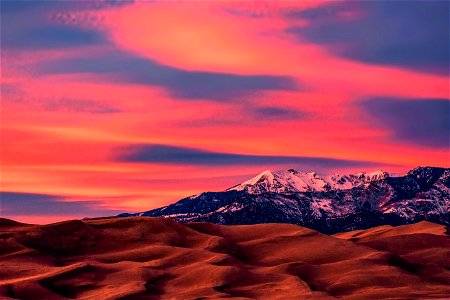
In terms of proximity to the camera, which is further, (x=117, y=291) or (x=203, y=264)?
(x=203, y=264)

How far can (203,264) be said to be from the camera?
175375 millimetres

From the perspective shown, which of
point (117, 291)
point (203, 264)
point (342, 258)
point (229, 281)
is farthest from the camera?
point (342, 258)

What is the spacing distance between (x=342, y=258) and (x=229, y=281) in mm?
43546

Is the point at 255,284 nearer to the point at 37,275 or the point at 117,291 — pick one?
the point at 117,291

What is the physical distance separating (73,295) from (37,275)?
1281 cm

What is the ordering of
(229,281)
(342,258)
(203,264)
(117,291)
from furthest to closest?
(342,258), (203,264), (229,281), (117,291)

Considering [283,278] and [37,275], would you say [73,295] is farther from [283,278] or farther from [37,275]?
[283,278]

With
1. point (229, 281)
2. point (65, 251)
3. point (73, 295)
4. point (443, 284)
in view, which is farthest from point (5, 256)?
point (443, 284)

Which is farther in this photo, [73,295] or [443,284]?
[443,284]

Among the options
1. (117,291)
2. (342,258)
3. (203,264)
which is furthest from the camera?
(342,258)

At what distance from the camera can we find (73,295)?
511 feet

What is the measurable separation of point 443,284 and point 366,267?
52.0 ft

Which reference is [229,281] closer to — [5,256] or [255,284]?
[255,284]

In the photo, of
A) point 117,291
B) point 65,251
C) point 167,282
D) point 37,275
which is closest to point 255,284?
point 167,282
